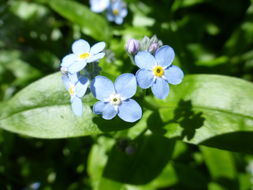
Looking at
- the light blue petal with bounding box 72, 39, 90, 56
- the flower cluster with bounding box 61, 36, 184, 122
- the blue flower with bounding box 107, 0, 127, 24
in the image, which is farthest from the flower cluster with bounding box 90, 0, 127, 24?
the flower cluster with bounding box 61, 36, 184, 122

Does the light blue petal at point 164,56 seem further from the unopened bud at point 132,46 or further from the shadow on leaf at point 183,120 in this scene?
the shadow on leaf at point 183,120

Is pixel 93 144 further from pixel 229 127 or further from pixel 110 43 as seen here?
pixel 229 127

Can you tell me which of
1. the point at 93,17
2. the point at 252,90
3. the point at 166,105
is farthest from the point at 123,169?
the point at 93,17

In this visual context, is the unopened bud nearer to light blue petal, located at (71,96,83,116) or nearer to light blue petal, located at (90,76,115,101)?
light blue petal, located at (90,76,115,101)

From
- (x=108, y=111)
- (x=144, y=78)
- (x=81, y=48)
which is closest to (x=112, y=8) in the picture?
(x=81, y=48)

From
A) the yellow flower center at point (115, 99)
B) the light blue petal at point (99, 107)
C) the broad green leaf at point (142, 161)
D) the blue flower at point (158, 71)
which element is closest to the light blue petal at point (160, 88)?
the blue flower at point (158, 71)

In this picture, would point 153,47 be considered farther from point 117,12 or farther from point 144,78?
point 117,12

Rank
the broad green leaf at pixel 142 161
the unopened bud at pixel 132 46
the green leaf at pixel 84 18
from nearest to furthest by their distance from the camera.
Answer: the unopened bud at pixel 132 46 < the broad green leaf at pixel 142 161 < the green leaf at pixel 84 18
